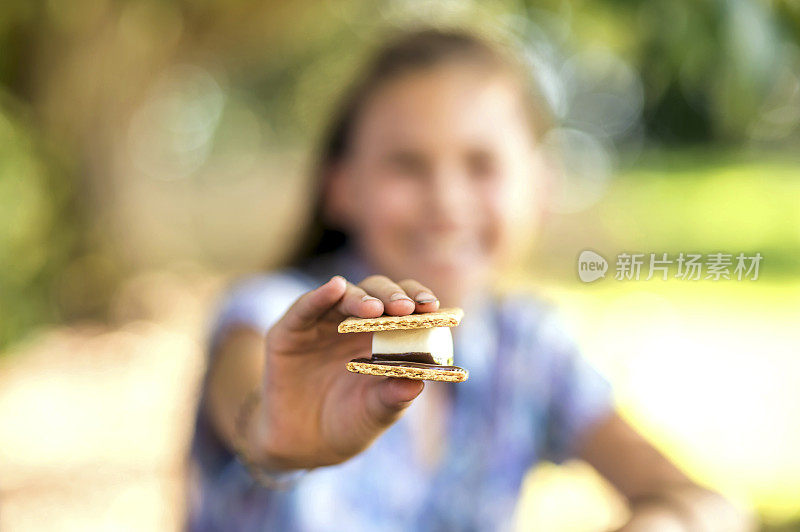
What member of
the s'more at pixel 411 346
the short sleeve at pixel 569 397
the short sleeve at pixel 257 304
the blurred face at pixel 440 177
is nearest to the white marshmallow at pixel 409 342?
the s'more at pixel 411 346

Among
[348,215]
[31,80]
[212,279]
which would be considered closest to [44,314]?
[31,80]

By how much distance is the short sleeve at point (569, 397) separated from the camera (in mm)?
1107

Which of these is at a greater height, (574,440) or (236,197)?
(236,197)

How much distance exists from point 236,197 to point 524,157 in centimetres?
743

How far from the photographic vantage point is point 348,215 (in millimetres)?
1217

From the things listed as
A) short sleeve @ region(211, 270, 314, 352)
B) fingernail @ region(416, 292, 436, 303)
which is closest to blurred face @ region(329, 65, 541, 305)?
short sleeve @ region(211, 270, 314, 352)

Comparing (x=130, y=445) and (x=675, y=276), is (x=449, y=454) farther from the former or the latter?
(x=130, y=445)

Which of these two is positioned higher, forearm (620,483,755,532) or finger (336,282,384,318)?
finger (336,282,384,318)

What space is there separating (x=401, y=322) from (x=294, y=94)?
4269mm

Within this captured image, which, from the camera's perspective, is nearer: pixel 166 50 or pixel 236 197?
pixel 166 50

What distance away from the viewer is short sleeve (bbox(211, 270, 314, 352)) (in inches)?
37.6

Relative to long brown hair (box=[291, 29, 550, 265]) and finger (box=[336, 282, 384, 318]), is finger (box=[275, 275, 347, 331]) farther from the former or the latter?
long brown hair (box=[291, 29, 550, 265])

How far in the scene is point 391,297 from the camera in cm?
52

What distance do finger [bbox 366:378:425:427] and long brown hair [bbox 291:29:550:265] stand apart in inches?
27.0
